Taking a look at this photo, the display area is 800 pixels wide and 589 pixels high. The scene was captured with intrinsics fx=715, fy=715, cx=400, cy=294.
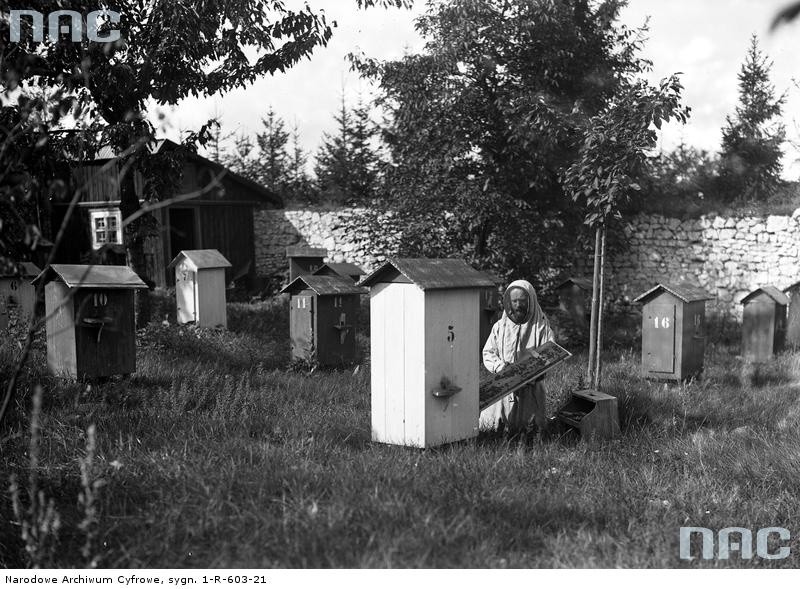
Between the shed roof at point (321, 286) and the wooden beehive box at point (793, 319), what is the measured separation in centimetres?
711

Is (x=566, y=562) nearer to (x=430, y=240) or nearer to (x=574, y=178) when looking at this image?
(x=574, y=178)

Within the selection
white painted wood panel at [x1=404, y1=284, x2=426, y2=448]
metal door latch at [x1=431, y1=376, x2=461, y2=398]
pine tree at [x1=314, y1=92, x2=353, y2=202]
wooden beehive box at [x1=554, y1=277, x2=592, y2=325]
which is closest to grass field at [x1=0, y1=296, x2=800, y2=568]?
white painted wood panel at [x1=404, y1=284, x2=426, y2=448]

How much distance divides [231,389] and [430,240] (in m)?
6.62

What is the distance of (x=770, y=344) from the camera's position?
1108cm

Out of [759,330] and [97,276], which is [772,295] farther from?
[97,276]

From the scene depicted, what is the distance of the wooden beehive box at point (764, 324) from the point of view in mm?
11117

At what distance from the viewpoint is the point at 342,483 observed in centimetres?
439

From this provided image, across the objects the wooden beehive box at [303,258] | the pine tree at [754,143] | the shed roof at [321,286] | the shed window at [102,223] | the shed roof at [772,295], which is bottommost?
the shed roof at [772,295]

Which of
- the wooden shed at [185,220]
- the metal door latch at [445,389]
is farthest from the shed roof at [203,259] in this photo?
the metal door latch at [445,389]

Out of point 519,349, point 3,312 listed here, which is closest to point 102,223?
point 3,312

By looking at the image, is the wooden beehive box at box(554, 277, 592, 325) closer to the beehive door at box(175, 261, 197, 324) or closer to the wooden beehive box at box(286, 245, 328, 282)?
the wooden beehive box at box(286, 245, 328, 282)

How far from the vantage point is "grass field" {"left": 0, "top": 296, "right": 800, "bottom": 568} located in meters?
3.74

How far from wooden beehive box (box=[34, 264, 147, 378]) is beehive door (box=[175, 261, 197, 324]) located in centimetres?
494

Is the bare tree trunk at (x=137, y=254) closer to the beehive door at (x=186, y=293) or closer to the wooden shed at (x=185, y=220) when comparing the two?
the beehive door at (x=186, y=293)
